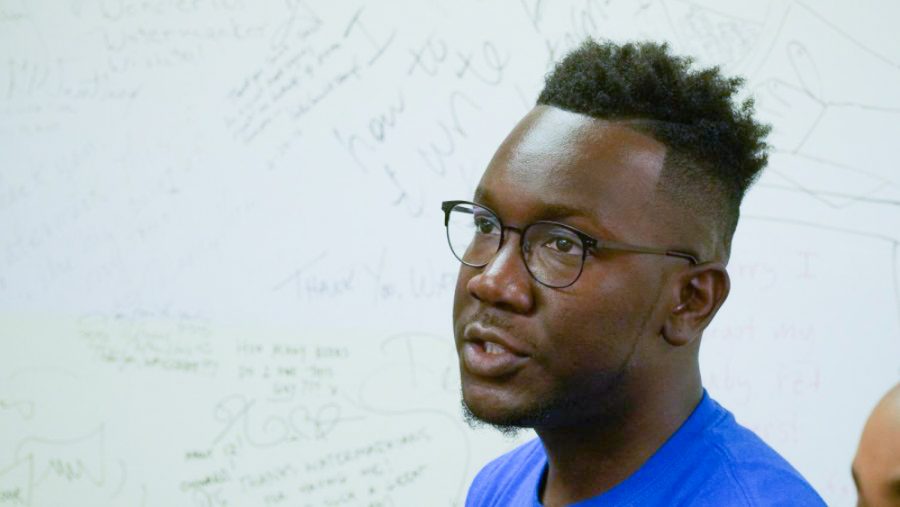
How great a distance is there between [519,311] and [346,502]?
92 cm

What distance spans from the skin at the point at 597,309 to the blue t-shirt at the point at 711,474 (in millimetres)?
14

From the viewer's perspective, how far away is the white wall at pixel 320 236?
62.1 inches

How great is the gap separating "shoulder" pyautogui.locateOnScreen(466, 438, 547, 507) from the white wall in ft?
1.88

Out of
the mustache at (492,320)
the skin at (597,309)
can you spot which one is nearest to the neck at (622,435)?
the skin at (597,309)

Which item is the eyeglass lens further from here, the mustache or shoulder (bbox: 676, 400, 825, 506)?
shoulder (bbox: 676, 400, 825, 506)

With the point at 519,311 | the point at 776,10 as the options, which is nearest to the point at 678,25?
the point at 776,10

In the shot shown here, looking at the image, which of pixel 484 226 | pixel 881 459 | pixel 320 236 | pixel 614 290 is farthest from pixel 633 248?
pixel 320 236

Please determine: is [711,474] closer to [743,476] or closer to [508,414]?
[743,476]

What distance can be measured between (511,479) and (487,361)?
0.84ft

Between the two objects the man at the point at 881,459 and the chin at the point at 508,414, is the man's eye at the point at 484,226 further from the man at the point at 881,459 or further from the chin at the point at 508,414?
the man at the point at 881,459

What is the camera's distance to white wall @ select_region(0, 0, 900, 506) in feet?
5.18

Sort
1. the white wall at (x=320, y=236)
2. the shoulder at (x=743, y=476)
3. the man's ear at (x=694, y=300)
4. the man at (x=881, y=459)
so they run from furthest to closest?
the white wall at (x=320, y=236), the man's ear at (x=694, y=300), the shoulder at (x=743, y=476), the man at (x=881, y=459)

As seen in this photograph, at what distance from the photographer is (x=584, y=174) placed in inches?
30.9

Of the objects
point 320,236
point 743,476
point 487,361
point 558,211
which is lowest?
point 743,476
